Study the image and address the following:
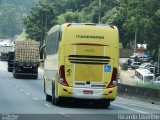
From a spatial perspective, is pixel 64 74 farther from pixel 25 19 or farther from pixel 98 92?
pixel 25 19

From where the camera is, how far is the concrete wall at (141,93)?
117ft

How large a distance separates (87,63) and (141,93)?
12225mm

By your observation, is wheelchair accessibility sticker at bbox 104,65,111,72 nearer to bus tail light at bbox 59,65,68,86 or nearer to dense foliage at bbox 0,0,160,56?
bus tail light at bbox 59,65,68,86

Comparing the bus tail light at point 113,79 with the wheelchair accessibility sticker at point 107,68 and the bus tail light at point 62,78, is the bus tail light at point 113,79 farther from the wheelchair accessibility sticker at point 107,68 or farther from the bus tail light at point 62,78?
the bus tail light at point 62,78

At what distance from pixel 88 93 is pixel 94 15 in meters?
114

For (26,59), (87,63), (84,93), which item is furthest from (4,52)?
(84,93)

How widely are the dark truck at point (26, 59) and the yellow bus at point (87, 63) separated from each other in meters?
33.9

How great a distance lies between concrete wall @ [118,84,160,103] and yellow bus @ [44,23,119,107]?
28.4ft

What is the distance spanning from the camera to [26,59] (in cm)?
6109

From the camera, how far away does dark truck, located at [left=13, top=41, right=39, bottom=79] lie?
201ft

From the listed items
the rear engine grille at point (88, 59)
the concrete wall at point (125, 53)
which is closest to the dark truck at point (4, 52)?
the concrete wall at point (125, 53)

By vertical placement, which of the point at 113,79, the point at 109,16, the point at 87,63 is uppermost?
the point at 87,63

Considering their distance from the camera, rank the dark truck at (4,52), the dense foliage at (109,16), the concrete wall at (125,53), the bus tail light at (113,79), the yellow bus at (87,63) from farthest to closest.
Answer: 1. the concrete wall at (125,53)
2. the dark truck at (4,52)
3. the dense foliage at (109,16)
4. the bus tail light at (113,79)
5. the yellow bus at (87,63)

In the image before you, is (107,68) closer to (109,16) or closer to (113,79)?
(113,79)
